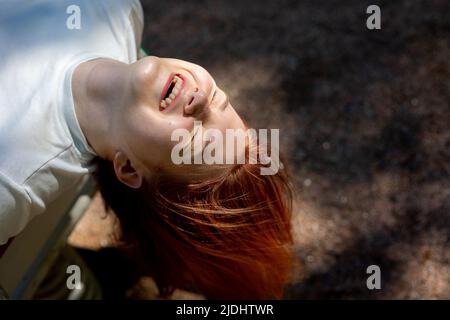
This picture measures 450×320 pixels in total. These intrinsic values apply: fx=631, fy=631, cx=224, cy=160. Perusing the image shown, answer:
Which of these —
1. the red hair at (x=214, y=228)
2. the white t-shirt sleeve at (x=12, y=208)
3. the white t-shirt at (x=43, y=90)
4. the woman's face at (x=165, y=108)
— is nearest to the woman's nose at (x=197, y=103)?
the woman's face at (x=165, y=108)

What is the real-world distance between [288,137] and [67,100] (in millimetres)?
814

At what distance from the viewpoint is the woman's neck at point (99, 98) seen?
1.33 m

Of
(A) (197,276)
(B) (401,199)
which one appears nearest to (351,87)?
(B) (401,199)

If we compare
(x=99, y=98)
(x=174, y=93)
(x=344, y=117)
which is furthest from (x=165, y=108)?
(x=344, y=117)

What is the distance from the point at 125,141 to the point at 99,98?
12 cm

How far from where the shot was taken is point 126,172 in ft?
4.51

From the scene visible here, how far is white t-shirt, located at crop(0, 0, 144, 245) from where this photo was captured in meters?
1.29

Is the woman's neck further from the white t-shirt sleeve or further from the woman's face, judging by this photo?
the white t-shirt sleeve

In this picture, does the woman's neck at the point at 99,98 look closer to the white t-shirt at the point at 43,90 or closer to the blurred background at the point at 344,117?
the white t-shirt at the point at 43,90

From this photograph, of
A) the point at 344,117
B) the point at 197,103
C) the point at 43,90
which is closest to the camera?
the point at 197,103

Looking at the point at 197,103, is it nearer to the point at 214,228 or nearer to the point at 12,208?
the point at 214,228

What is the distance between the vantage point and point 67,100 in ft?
4.50

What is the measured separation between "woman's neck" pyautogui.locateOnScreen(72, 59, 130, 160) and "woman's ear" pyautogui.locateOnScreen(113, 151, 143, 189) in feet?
0.10

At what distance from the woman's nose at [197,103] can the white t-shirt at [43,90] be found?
27 centimetres
